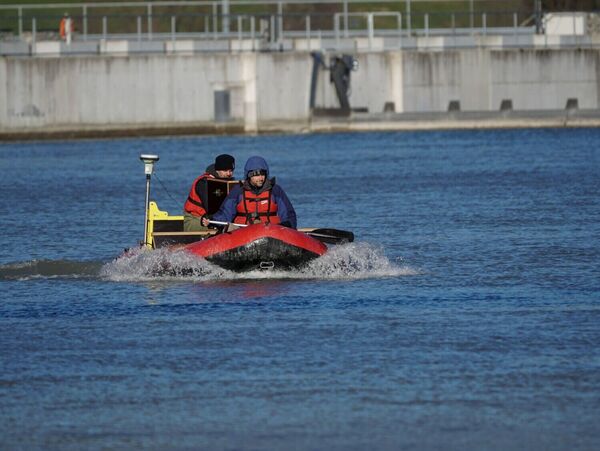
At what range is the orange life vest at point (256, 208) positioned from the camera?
19.6 meters

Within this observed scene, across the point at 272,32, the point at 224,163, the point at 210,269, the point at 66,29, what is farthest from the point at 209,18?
the point at 210,269

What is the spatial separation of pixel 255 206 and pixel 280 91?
45022mm

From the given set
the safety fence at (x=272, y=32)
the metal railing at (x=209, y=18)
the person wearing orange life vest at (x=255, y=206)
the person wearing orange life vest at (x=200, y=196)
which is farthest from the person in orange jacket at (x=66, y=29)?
the person wearing orange life vest at (x=255, y=206)

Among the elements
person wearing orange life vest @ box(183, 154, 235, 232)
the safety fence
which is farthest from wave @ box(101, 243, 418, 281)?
the safety fence

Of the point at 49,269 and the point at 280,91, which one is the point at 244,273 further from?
the point at 280,91

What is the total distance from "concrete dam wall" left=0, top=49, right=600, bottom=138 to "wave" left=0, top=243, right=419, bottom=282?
42861 mm

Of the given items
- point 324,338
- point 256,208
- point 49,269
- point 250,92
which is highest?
point 250,92

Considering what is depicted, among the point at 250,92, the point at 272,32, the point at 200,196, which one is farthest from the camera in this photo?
the point at 272,32

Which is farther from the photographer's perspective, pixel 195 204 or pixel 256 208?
pixel 195 204

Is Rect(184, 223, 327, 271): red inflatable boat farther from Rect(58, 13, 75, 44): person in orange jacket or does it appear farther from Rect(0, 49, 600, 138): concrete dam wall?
Rect(58, 13, 75, 44): person in orange jacket

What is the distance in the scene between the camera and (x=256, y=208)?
19.7 m

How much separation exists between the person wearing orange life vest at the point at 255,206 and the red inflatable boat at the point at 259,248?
41 cm

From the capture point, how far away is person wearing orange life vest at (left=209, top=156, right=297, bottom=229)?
19.6 m

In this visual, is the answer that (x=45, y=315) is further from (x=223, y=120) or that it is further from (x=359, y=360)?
(x=223, y=120)
